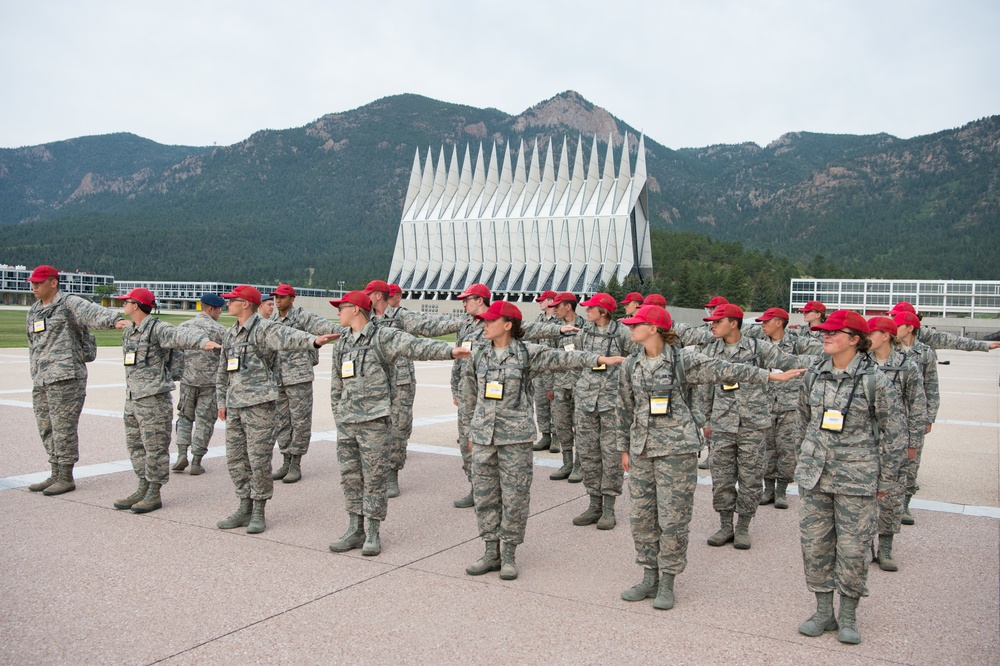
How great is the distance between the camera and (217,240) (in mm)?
138500

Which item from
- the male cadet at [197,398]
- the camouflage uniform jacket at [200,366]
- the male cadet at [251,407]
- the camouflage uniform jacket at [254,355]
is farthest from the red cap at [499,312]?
the camouflage uniform jacket at [200,366]

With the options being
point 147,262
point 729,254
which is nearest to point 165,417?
point 729,254

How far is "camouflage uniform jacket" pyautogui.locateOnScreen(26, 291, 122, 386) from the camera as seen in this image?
734cm

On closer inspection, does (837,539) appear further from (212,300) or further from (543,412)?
(212,300)

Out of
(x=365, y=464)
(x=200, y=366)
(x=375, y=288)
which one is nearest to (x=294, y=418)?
(x=200, y=366)

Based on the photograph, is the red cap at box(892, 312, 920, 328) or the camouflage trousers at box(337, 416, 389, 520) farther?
the red cap at box(892, 312, 920, 328)

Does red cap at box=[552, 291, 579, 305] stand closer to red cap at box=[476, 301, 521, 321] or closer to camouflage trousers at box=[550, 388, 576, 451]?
camouflage trousers at box=[550, 388, 576, 451]

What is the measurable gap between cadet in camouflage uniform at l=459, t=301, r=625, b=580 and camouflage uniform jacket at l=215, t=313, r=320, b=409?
5.80ft

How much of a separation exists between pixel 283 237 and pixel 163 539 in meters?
154

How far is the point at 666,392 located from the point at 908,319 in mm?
3532

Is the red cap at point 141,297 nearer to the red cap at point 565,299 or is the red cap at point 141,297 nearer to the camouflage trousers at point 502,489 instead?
the camouflage trousers at point 502,489

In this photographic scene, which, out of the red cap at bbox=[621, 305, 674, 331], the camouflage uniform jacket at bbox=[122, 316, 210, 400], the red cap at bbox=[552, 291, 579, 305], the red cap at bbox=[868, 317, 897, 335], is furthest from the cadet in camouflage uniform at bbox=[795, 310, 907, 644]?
the camouflage uniform jacket at bbox=[122, 316, 210, 400]

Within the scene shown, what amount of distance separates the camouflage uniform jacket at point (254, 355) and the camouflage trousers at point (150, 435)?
702 millimetres

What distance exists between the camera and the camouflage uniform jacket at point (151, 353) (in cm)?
686
